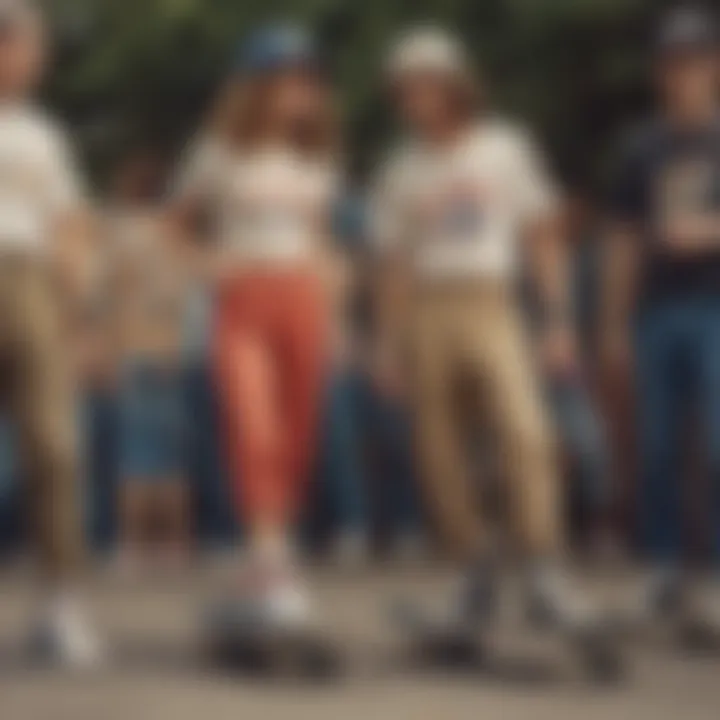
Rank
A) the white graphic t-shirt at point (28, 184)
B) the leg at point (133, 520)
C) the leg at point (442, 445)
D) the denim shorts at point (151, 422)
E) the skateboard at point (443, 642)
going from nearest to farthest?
1. the white graphic t-shirt at point (28, 184)
2. the skateboard at point (443, 642)
3. the leg at point (442, 445)
4. the leg at point (133, 520)
5. the denim shorts at point (151, 422)

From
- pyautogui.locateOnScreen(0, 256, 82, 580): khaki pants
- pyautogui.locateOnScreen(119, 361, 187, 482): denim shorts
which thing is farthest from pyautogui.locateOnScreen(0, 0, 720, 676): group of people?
pyautogui.locateOnScreen(119, 361, 187, 482): denim shorts

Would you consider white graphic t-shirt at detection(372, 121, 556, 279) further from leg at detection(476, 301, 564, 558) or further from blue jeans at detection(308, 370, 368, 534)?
blue jeans at detection(308, 370, 368, 534)

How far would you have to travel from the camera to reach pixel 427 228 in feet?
8.79

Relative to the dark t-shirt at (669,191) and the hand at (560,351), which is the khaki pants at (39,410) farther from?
the dark t-shirt at (669,191)

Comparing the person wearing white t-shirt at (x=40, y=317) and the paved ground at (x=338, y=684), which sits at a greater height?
the person wearing white t-shirt at (x=40, y=317)

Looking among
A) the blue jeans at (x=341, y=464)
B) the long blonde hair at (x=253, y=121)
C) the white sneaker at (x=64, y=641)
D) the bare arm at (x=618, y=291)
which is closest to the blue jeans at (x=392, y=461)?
the blue jeans at (x=341, y=464)

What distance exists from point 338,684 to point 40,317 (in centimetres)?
62

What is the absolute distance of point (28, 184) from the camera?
2.50 m

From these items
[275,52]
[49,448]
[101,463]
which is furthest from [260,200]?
[101,463]

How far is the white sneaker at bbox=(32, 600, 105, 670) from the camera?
2.54m

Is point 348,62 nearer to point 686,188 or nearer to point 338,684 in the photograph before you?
point 686,188

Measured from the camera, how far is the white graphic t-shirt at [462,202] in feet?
8.73

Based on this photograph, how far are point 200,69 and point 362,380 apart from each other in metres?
0.59

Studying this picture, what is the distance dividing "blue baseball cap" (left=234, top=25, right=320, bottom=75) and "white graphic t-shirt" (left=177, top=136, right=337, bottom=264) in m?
0.12
